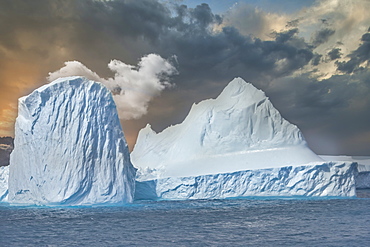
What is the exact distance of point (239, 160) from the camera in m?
29.5

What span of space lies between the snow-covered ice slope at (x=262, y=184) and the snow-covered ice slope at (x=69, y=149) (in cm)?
594

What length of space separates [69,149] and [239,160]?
13222mm

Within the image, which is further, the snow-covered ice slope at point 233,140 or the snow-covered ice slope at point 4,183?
the snow-covered ice slope at point 4,183

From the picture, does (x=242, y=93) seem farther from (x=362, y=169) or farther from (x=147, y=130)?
(x=362, y=169)

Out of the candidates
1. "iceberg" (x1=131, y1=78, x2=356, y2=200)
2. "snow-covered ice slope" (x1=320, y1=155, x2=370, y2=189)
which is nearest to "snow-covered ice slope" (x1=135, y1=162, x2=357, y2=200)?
"iceberg" (x1=131, y1=78, x2=356, y2=200)

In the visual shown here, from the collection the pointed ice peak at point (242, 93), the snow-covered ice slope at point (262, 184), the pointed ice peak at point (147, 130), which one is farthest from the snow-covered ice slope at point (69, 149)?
the pointed ice peak at point (147, 130)

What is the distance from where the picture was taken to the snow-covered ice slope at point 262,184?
26.7 metres

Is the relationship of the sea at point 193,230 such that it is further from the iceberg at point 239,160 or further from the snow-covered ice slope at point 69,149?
the iceberg at point 239,160

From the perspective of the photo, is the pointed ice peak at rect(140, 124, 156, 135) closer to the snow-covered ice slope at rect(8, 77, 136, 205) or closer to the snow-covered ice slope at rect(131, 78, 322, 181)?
the snow-covered ice slope at rect(131, 78, 322, 181)

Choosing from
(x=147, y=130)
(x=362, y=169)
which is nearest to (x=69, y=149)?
(x=147, y=130)

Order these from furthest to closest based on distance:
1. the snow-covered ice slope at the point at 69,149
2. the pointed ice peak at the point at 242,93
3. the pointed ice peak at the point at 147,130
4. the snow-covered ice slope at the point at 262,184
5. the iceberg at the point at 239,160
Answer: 1. the pointed ice peak at the point at 147,130
2. the pointed ice peak at the point at 242,93
3. the iceberg at the point at 239,160
4. the snow-covered ice slope at the point at 262,184
5. the snow-covered ice slope at the point at 69,149

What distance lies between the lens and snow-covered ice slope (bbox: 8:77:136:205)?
22016mm

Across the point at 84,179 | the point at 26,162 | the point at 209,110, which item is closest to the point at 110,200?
the point at 84,179

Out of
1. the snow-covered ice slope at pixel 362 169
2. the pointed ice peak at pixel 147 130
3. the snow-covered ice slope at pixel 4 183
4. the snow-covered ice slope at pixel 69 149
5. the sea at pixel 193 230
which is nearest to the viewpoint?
the sea at pixel 193 230
